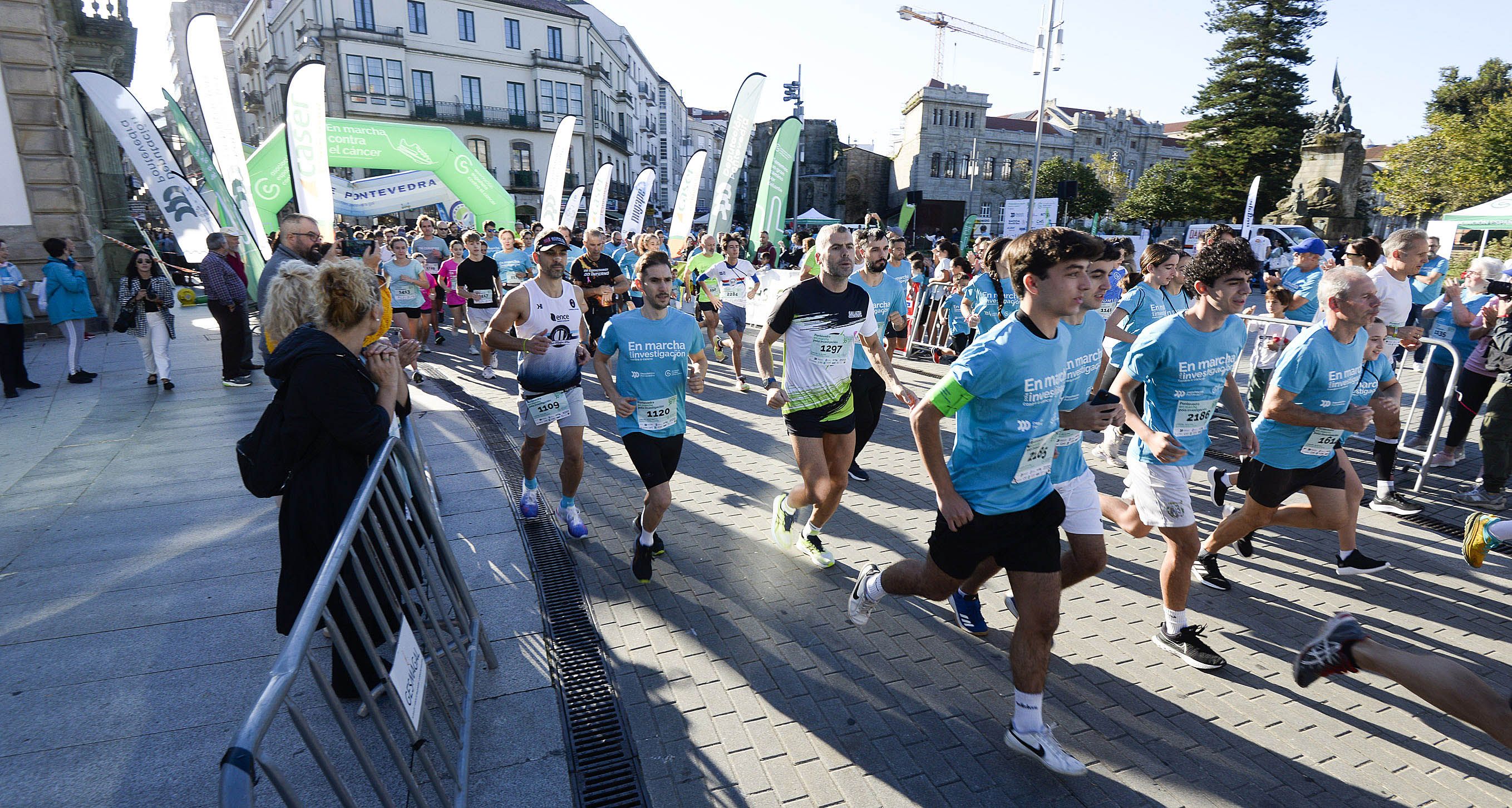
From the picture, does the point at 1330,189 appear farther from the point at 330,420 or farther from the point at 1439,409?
the point at 330,420

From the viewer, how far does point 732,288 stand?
1066 centimetres

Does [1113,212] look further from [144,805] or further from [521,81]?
[144,805]

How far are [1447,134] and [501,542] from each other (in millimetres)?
31085

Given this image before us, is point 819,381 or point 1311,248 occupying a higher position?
point 1311,248

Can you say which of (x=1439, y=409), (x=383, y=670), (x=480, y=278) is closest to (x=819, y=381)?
(x=383, y=670)

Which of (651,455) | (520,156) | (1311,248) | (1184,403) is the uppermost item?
(520,156)

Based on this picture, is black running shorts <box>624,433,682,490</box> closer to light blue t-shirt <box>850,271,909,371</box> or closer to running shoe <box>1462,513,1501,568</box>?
light blue t-shirt <box>850,271,909,371</box>

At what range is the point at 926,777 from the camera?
2848mm

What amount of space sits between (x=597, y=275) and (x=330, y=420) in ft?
20.9

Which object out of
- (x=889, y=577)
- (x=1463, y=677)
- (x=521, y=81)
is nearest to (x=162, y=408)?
(x=889, y=577)

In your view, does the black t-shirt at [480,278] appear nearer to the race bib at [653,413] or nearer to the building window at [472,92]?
the race bib at [653,413]

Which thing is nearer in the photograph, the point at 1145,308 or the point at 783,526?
the point at 783,526

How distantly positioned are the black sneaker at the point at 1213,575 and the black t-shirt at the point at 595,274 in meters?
6.73

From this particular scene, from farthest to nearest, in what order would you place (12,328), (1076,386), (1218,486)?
(12,328), (1218,486), (1076,386)
